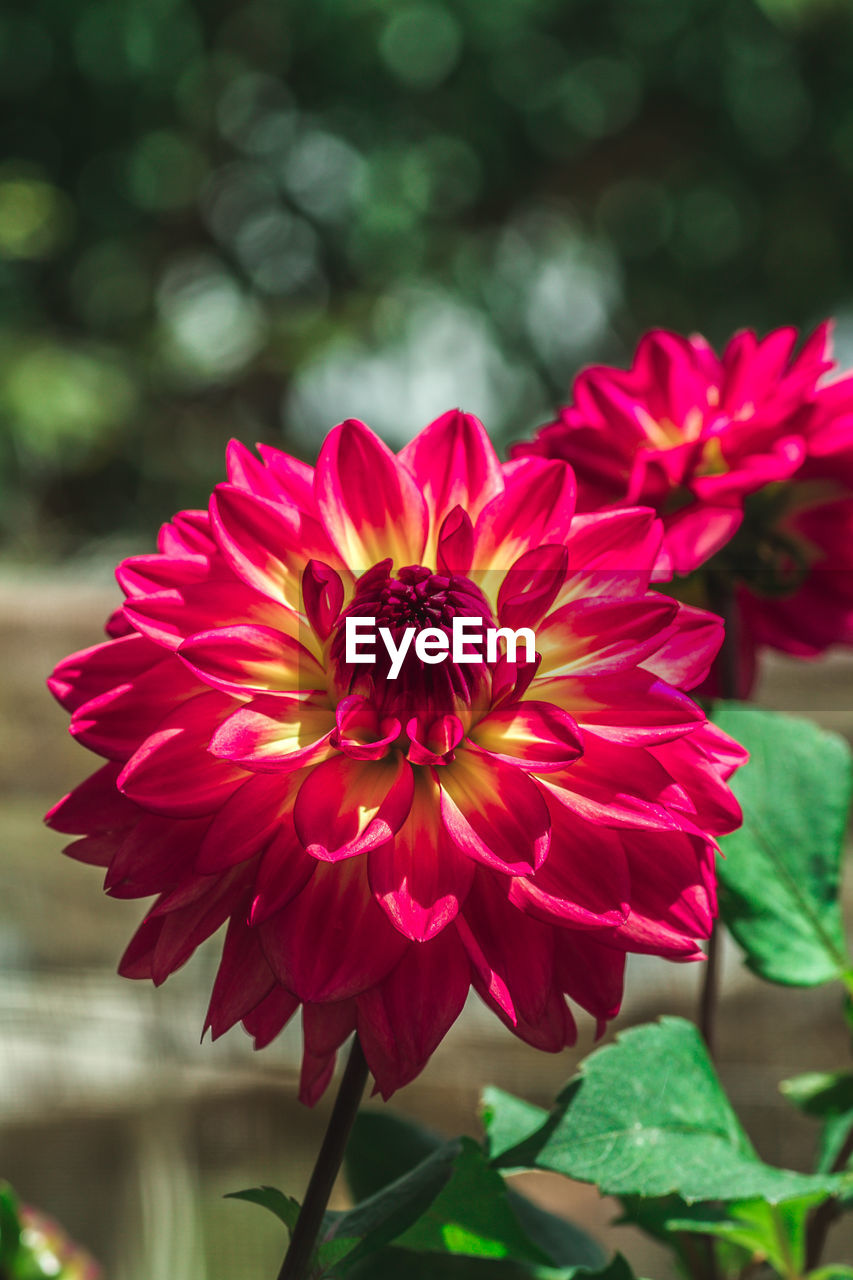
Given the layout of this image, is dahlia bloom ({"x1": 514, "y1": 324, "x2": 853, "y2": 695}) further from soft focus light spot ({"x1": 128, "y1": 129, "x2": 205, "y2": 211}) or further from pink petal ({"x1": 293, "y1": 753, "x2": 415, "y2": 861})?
soft focus light spot ({"x1": 128, "y1": 129, "x2": 205, "y2": 211})

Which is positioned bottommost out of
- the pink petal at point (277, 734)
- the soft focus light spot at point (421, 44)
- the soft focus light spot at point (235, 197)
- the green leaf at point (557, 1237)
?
the green leaf at point (557, 1237)

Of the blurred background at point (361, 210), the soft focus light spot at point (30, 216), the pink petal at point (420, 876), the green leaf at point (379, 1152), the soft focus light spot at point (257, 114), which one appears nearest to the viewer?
the pink petal at point (420, 876)

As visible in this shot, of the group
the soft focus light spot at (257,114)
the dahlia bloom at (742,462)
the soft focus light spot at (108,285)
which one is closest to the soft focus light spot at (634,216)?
the soft focus light spot at (257,114)

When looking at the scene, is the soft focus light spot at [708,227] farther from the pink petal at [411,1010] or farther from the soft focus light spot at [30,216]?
the pink petal at [411,1010]

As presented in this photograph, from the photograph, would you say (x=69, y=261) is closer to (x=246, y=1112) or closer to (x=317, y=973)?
(x=246, y=1112)

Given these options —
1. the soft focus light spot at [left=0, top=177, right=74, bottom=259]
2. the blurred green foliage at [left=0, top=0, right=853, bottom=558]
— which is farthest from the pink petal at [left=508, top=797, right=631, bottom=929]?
the soft focus light spot at [left=0, top=177, right=74, bottom=259]

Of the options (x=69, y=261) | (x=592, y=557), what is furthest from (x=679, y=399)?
(x=69, y=261)
